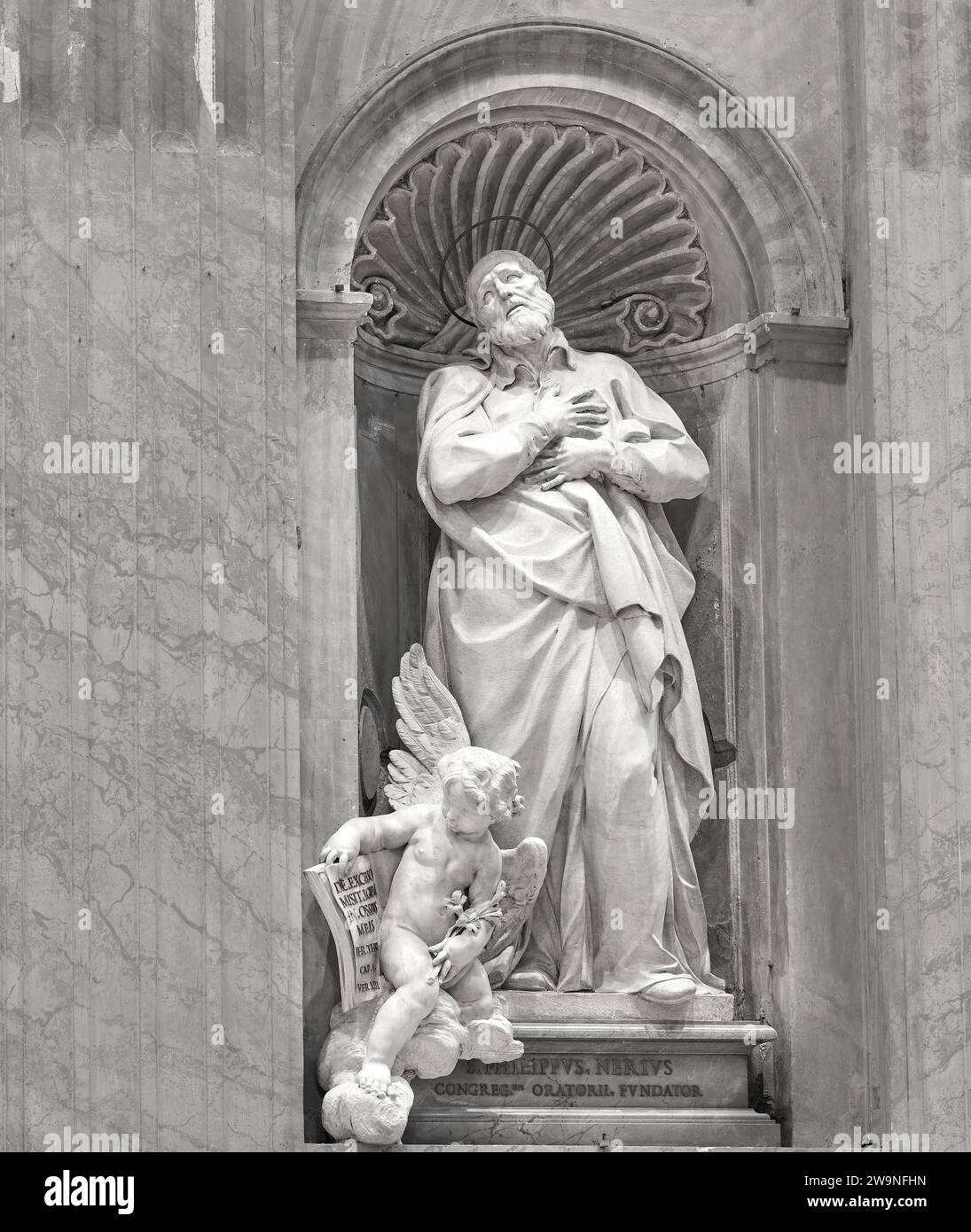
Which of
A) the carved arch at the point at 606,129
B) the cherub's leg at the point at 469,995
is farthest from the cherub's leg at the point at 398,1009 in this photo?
the carved arch at the point at 606,129

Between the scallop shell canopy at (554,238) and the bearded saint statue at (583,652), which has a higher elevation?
the scallop shell canopy at (554,238)

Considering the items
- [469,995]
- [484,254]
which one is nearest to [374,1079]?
[469,995]

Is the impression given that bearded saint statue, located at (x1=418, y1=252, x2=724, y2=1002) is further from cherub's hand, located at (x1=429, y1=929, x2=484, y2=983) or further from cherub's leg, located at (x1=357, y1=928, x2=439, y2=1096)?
cherub's leg, located at (x1=357, y1=928, x2=439, y2=1096)

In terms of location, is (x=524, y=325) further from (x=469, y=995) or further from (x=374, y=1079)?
(x=374, y=1079)

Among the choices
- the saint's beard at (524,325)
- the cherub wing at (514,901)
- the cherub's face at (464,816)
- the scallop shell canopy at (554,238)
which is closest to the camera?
the cherub's face at (464,816)

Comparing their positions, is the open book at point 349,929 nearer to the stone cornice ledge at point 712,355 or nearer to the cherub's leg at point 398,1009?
the cherub's leg at point 398,1009

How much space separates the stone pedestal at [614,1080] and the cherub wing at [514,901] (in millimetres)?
156

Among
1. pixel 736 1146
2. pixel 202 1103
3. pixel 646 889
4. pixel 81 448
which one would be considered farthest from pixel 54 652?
pixel 736 1146

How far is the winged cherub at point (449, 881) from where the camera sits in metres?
11.4

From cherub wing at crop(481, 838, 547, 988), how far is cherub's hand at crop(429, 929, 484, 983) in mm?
290

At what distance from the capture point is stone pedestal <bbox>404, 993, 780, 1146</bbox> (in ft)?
38.1

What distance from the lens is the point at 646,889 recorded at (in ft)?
39.2

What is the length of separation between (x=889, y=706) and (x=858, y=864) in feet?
2.49

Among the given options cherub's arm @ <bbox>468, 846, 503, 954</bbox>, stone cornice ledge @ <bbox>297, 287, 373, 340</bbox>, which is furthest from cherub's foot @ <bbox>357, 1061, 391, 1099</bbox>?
stone cornice ledge @ <bbox>297, 287, 373, 340</bbox>
